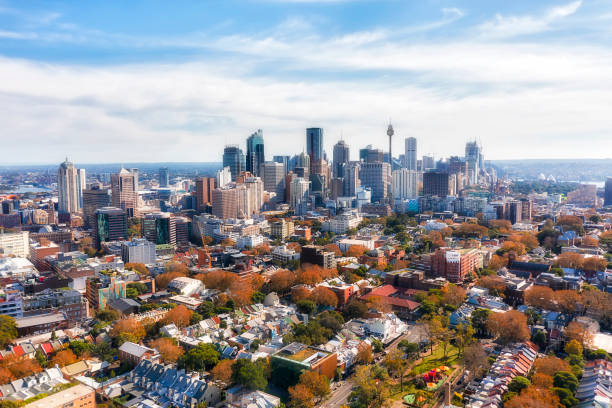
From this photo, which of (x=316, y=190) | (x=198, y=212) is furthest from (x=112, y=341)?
(x=316, y=190)

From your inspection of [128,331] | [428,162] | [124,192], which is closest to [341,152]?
[428,162]

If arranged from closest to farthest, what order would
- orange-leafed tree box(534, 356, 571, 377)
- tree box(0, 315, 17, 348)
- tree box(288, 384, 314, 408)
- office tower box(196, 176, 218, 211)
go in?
1. tree box(288, 384, 314, 408)
2. orange-leafed tree box(534, 356, 571, 377)
3. tree box(0, 315, 17, 348)
4. office tower box(196, 176, 218, 211)

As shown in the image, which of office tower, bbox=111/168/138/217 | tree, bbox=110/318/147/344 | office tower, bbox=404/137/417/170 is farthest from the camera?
office tower, bbox=404/137/417/170

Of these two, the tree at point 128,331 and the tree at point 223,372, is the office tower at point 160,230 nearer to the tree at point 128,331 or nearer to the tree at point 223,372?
the tree at point 128,331

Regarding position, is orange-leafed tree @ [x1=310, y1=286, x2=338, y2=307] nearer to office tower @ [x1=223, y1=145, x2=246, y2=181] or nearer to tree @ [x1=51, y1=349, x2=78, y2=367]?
tree @ [x1=51, y1=349, x2=78, y2=367]

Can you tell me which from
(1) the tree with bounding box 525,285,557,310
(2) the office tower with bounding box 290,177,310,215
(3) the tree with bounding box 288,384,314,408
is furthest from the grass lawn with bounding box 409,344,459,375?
(2) the office tower with bounding box 290,177,310,215

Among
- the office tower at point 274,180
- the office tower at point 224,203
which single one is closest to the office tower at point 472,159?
the office tower at point 274,180

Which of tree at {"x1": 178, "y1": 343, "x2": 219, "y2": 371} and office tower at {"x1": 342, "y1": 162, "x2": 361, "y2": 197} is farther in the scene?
office tower at {"x1": 342, "y1": 162, "x2": 361, "y2": 197}
